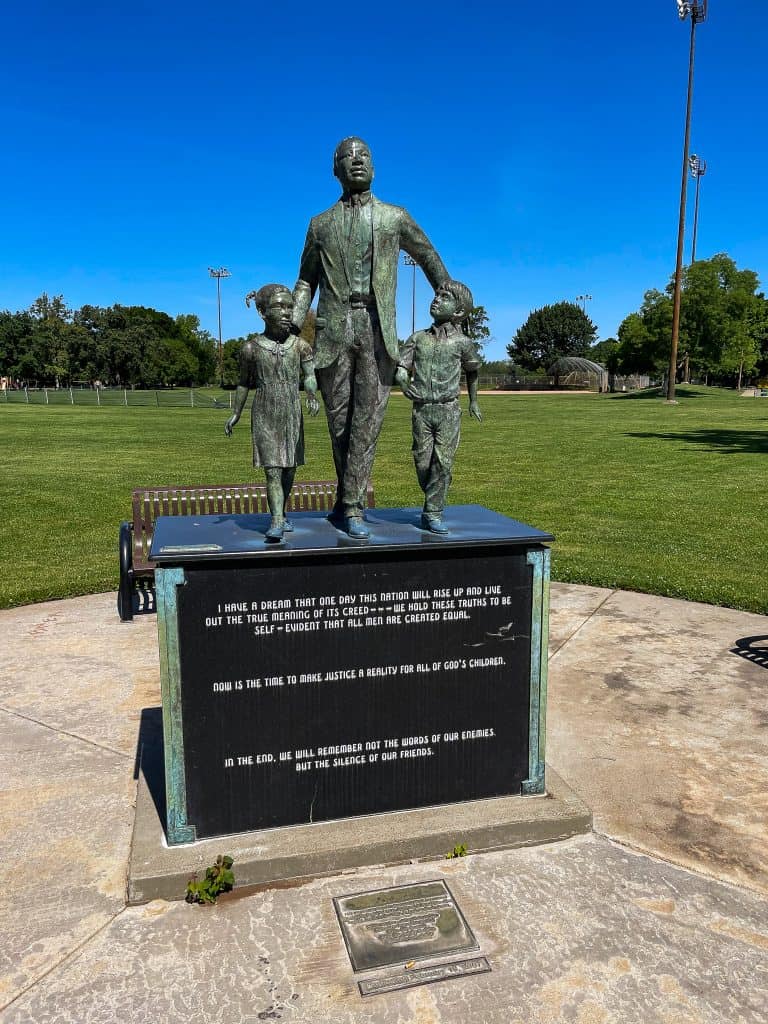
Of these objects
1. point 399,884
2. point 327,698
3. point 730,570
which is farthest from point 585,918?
point 730,570

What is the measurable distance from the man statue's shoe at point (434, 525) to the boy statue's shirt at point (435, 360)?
0.63 metres

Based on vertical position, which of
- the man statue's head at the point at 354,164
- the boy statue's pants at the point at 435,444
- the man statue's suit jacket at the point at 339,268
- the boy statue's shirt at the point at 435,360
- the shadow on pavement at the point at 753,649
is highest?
the man statue's head at the point at 354,164

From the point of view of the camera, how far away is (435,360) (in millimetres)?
4098

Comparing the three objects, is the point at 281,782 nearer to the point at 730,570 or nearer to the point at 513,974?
the point at 513,974

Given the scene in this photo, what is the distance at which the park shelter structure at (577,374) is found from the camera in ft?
269

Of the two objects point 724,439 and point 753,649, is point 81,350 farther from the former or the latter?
point 753,649

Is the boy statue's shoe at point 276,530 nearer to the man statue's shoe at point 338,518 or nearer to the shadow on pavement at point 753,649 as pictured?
the man statue's shoe at point 338,518

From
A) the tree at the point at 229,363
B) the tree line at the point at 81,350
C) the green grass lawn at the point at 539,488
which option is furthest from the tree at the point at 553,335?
the green grass lawn at the point at 539,488

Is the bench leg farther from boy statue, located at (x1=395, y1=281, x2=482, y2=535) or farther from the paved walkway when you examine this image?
boy statue, located at (x1=395, y1=281, x2=482, y2=535)

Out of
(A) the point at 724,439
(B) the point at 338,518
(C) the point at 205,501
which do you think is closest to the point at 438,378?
(B) the point at 338,518

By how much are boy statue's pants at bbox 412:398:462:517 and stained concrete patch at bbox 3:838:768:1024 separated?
1.86 metres

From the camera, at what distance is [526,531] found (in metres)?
4.07

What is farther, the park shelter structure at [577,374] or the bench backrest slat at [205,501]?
the park shelter structure at [577,374]

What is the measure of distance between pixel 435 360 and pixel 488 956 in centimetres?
273
